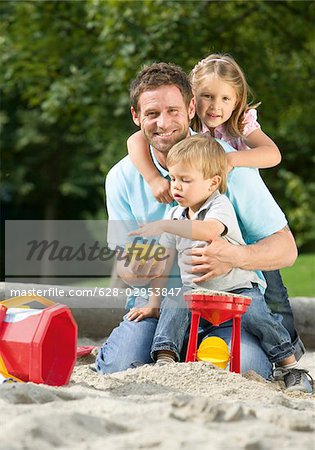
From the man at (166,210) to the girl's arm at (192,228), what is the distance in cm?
7

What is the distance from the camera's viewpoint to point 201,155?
3.63 metres

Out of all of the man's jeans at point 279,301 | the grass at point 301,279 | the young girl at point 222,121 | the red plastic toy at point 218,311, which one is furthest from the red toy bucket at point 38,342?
the grass at point 301,279

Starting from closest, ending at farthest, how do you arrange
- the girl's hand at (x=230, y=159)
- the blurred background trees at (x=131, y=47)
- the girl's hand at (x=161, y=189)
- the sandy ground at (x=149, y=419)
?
the sandy ground at (x=149, y=419)
the girl's hand at (x=230, y=159)
the girl's hand at (x=161, y=189)
the blurred background trees at (x=131, y=47)

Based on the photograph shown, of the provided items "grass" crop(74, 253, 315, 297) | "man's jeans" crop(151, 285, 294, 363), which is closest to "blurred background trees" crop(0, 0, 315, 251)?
"grass" crop(74, 253, 315, 297)

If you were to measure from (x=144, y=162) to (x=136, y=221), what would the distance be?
29 centimetres

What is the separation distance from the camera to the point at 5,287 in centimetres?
518

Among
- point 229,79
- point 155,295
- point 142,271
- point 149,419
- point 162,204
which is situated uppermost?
point 229,79

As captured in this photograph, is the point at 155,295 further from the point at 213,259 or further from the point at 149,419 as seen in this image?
the point at 149,419

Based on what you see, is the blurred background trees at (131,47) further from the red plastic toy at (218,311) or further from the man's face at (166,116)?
the red plastic toy at (218,311)

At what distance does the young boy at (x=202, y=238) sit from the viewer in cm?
366

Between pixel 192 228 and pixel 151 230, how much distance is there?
0.20 meters

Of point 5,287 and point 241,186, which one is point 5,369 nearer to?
point 241,186

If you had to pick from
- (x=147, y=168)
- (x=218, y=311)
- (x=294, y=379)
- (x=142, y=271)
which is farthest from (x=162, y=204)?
(x=294, y=379)

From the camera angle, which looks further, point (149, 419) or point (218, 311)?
point (218, 311)
